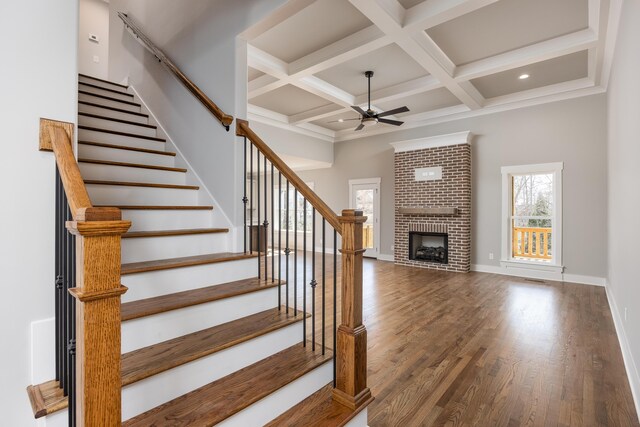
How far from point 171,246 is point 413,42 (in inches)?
139

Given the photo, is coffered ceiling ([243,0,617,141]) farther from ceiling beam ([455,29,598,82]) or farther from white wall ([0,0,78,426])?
white wall ([0,0,78,426])

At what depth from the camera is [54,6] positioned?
157cm

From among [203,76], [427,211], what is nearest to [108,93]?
[203,76]

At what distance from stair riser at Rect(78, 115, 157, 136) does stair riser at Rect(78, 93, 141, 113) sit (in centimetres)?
46

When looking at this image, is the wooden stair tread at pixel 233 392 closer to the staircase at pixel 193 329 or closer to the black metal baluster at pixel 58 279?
the staircase at pixel 193 329

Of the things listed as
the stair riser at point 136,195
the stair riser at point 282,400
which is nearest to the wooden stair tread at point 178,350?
the stair riser at point 282,400

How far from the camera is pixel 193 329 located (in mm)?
1888

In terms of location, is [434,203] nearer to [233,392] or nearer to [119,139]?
[119,139]

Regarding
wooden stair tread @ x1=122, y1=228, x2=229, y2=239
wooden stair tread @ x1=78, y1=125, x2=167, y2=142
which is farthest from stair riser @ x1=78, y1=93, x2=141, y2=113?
wooden stair tread @ x1=122, y1=228, x2=229, y2=239

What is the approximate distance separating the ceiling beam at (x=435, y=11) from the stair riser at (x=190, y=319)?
3193 mm

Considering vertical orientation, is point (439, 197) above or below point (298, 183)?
above

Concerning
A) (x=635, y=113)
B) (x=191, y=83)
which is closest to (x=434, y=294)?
(x=635, y=113)

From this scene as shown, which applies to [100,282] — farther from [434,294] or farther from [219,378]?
[434,294]

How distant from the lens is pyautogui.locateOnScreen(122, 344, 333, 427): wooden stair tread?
142 cm
